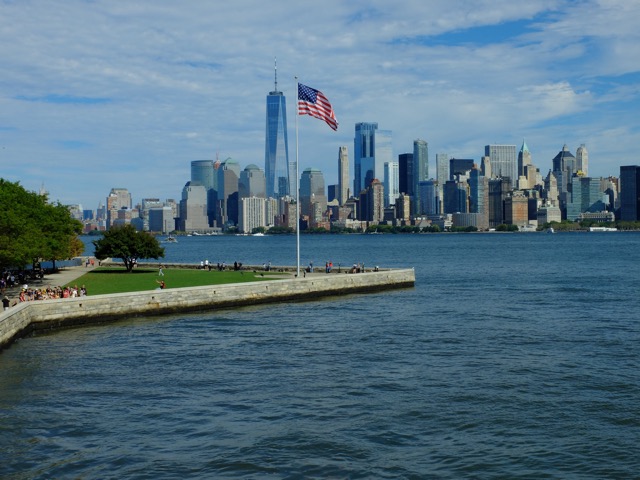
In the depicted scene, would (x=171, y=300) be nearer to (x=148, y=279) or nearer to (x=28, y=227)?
(x=148, y=279)

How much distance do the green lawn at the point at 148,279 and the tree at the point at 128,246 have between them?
59.6 inches

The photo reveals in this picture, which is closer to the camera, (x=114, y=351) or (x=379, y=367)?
(x=379, y=367)

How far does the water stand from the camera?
1858 centimetres

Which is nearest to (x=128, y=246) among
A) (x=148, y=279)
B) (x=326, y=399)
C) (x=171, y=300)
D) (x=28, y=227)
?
(x=148, y=279)

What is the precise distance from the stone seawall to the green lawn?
440cm

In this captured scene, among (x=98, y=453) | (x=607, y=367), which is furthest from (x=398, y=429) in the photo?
(x=607, y=367)

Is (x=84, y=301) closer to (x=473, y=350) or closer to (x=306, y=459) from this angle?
(x=473, y=350)

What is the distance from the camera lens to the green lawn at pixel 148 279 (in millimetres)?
51066

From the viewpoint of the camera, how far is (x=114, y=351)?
32.7 meters

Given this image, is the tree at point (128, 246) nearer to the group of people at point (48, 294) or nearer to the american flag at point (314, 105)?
the group of people at point (48, 294)

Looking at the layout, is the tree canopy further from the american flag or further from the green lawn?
the american flag

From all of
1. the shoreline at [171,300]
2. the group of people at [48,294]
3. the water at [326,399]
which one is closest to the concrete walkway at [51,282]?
the shoreline at [171,300]

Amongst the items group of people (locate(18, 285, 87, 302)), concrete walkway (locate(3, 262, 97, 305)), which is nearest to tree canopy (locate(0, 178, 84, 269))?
concrete walkway (locate(3, 262, 97, 305))

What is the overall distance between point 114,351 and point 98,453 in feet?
45.8
